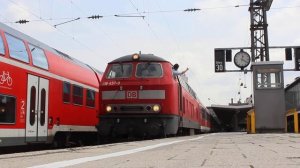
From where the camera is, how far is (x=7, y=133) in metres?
10.8

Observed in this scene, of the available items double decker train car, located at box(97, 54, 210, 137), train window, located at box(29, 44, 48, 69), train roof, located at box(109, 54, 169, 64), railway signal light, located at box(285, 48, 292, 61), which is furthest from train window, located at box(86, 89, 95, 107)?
railway signal light, located at box(285, 48, 292, 61)

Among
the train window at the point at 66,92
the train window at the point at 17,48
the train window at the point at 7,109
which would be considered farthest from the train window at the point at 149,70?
the train window at the point at 7,109

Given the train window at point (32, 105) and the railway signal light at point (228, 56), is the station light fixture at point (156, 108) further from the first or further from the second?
the railway signal light at point (228, 56)

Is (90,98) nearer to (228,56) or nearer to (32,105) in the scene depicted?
(32,105)

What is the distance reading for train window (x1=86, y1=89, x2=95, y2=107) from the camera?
1713 cm

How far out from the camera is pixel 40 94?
12.9m

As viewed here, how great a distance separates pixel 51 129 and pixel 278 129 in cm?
1739

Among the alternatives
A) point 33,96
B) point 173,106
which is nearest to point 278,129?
point 173,106

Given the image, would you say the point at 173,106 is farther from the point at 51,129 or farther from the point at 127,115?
the point at 51,129

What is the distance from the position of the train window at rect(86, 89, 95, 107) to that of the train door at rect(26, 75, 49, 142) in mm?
3814

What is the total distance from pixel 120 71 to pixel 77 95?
181cm

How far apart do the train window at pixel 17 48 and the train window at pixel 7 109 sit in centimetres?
112

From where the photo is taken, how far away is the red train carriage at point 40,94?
435 inches

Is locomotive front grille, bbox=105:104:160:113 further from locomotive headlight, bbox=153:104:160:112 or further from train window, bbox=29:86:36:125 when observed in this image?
train window, bbox=29:86:36:125
